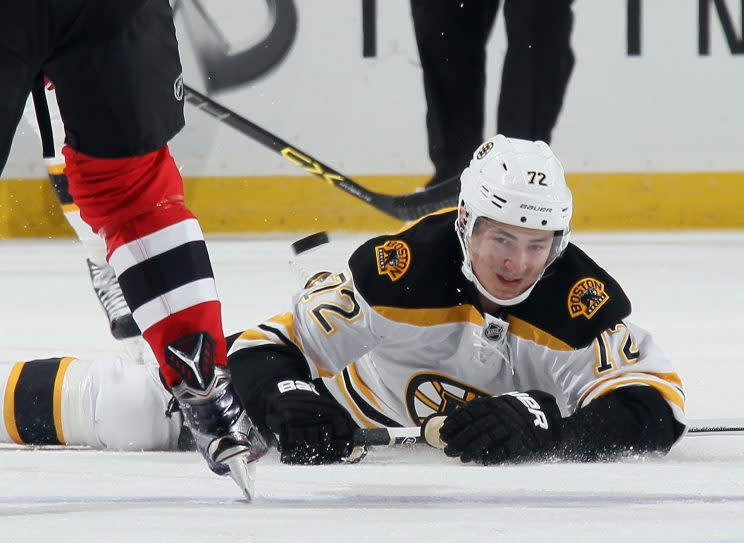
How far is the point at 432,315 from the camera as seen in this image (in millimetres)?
2039

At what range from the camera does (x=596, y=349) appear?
6.56 ft

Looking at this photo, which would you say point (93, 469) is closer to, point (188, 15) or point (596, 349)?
point (596, 349)

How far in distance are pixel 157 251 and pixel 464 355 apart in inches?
27.7

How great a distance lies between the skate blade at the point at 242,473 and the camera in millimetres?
1511

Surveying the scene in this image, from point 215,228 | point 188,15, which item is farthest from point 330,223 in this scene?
point 188,15

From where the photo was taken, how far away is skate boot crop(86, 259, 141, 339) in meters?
2.84

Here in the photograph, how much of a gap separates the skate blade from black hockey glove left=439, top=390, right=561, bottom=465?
38cm

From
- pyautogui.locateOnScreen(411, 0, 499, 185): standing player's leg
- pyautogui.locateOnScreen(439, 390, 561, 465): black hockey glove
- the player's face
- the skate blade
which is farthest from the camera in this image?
pyautogui.locateOnScreen(411, 0, 499, 185): standing player's leg

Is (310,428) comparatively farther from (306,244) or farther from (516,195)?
(306,244)

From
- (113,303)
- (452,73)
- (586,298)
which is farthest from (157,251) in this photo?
(452,73)

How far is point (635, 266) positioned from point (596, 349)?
266cm

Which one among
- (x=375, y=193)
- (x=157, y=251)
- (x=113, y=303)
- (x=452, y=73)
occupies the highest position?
(x=157, y=251)

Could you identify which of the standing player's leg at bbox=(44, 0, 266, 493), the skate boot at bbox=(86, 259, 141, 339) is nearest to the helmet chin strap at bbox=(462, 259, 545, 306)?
the standing player's leg at bbox=(44, 0, 266, 493)

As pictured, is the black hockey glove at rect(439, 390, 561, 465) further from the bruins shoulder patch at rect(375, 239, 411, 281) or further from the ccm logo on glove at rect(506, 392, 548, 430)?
the bruins shoulder patch at rect(375, 239, 411, 281)
